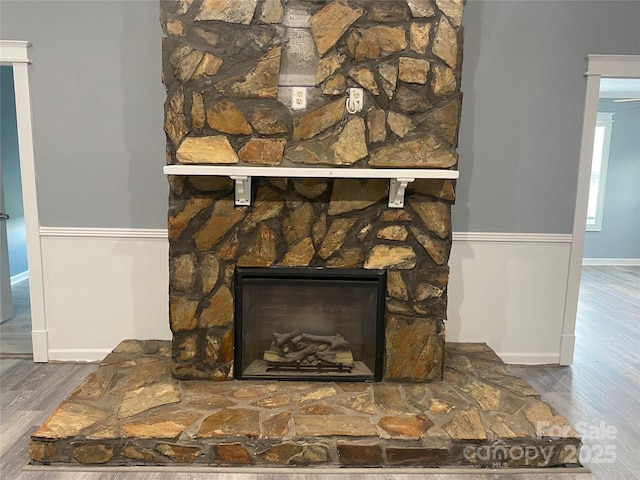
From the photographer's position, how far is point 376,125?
2.52 metres

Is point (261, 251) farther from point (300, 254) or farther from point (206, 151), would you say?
point (206, 151)

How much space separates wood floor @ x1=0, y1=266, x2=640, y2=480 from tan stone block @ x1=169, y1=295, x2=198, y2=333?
75 cm

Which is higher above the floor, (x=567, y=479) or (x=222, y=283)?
(x=222, y=283)

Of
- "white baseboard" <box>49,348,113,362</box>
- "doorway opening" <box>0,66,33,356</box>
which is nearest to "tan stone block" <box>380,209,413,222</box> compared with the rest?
"white baseboard" <box>49,348,113,362</box>

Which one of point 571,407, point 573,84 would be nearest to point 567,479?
point 571,407

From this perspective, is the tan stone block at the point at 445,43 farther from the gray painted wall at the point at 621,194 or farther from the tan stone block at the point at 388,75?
the gray painted wall at the point at 621,194

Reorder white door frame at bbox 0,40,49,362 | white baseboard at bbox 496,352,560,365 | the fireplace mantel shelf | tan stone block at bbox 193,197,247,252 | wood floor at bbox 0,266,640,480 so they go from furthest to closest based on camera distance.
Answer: white baseboard at bbox 496,352,560,365
white door frame at bbox 0,40,49,362
tan stone block at bbox 193,197,247,252
the fireplace mantel shelf
wood floor at bbox 0,266,640,480

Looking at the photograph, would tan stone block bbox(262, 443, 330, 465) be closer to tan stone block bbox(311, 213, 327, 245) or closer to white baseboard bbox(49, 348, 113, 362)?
tan stone block bbox(311, 213, 327, 245)

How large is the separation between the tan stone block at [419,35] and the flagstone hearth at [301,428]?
183cm

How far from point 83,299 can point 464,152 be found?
2751 millimetres

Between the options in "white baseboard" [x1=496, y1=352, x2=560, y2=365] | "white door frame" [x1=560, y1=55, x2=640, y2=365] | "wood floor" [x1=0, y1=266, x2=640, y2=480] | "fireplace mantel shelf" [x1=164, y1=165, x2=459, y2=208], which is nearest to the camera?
"wood floor" [x1=0, y1=266, x2=640, y2=480]

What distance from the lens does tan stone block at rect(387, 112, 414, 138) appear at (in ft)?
8.29

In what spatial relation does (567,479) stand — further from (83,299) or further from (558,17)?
(83,299)

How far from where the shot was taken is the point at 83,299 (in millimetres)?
3277
